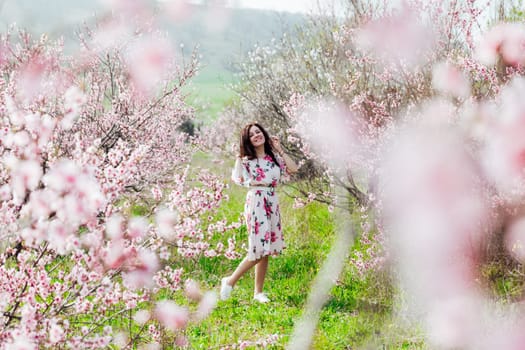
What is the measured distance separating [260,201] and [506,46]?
2.41m

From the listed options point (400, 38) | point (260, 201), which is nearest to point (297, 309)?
point (260, 201)

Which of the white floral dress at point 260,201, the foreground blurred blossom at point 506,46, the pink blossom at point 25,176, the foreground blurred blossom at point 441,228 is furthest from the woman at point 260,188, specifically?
the pink blossom at point 25,176

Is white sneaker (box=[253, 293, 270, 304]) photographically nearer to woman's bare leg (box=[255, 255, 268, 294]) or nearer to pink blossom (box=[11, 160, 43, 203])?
woman's bare leg (box=[255, 255, 268, 294])

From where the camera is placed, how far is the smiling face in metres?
5.05

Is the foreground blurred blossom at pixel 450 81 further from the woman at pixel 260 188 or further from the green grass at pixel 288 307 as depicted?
the green grass at pixel 288 307

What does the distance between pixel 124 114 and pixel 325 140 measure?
320 cm

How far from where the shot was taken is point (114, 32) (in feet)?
24.3

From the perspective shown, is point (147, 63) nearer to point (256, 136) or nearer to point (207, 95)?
point (256, 136)

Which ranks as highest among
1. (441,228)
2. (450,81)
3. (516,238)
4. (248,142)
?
(450,81)

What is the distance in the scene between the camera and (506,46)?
3943 mm

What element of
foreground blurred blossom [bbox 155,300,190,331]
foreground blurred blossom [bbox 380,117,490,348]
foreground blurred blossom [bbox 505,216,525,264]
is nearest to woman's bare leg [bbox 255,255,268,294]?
foreground blurred blossom [bbox 380,117,490,348]

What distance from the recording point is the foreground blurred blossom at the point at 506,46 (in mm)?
3850

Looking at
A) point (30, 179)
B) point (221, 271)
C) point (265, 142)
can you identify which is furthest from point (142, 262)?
point (221, 271)

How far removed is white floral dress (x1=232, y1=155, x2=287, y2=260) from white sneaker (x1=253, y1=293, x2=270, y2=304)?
43 cm
